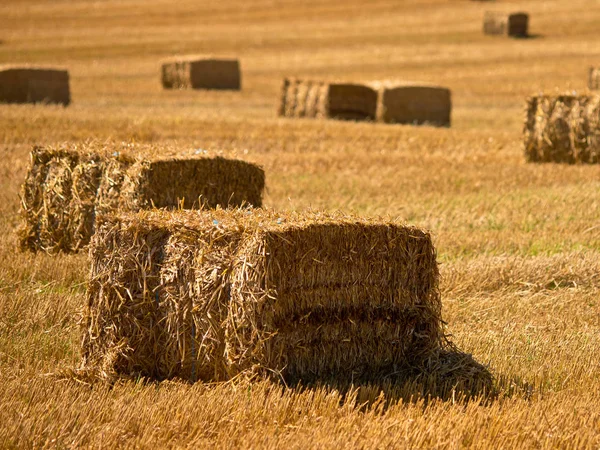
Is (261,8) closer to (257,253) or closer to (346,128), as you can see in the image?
(346,128)

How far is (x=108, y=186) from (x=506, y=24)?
33.6 m

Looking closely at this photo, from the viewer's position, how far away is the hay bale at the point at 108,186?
9.23m

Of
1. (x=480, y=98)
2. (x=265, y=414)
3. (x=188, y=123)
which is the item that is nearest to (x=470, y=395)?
(x=265, y=414)

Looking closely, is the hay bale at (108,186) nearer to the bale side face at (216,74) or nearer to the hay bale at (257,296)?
the hay bale at (257,296)

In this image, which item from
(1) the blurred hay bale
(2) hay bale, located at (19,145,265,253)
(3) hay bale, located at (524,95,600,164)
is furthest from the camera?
(1) the blurred hay bale

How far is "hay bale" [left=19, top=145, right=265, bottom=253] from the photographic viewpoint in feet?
30.3

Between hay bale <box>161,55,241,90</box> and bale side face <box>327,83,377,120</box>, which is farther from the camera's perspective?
hay bale <box>161,55,241,90</box>

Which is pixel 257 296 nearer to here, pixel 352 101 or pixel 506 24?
pixel 352 101

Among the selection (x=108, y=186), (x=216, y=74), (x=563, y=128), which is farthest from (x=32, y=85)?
(x=108, y=186)

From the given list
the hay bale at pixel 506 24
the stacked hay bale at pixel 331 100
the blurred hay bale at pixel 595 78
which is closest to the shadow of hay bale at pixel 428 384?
the stacked hay bale at pixel 331 100

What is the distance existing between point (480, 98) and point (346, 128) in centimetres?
856

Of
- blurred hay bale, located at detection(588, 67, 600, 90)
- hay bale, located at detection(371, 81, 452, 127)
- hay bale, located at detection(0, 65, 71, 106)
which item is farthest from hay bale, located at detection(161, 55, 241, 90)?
blurred hay bale, located at detection(588, 67, 600, 90)

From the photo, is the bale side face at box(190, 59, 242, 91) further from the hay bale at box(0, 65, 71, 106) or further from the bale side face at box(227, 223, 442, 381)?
the bale side face at box(227, 223, 442, 381)

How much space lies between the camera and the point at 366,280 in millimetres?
6035
